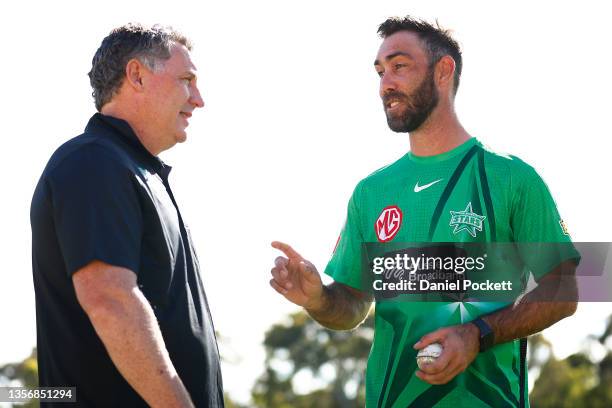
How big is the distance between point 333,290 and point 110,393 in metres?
2.10

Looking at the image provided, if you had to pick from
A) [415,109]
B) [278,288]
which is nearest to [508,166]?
[415,109]

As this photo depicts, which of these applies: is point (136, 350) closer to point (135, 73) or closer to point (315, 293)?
point (135, 73)

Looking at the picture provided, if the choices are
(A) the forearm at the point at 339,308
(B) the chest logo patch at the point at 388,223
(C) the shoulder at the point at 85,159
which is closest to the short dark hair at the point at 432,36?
(B) the chest logo patch at the point at 388,223

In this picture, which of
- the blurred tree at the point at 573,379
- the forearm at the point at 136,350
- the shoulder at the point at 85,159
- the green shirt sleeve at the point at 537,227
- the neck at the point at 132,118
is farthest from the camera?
the blurred tree at the point at 573,379

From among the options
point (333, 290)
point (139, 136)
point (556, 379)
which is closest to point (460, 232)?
point (333, 290)

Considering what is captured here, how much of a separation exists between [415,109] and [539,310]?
1534mm

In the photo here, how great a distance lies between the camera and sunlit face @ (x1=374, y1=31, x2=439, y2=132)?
643 centimetres

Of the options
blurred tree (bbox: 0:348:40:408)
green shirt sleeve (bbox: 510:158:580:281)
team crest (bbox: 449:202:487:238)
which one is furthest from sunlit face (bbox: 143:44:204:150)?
blurred tree (bbox: 0:348:40:408)

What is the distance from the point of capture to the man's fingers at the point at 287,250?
5.77 metres

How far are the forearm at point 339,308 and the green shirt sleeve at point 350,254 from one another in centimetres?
7

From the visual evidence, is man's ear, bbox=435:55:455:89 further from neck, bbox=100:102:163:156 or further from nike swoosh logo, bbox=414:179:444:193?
neck, bbox=100:102:163:156

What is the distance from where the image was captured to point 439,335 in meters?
5.49

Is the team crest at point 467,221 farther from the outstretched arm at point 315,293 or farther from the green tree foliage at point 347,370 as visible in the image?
the green tree foliage at point 347,370

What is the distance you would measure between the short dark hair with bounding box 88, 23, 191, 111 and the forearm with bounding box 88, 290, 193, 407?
1447 mm
